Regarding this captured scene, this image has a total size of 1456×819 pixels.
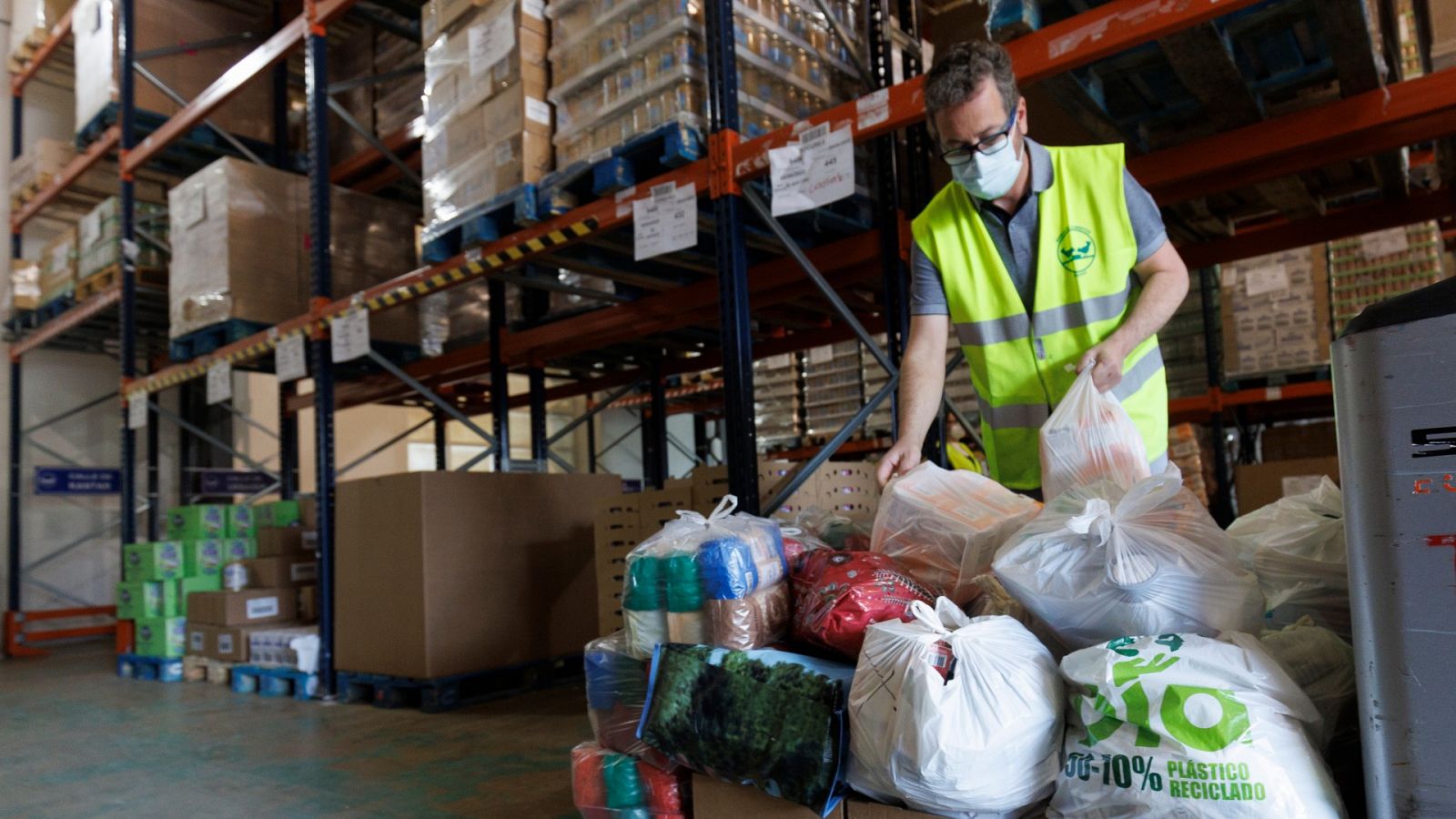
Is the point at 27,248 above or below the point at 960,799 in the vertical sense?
above

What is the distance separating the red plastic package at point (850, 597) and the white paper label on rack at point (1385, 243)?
17.0 ft

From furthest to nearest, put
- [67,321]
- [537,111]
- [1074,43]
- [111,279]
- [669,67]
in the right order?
[67,321] → [111,279] → [537,111] → [669,67] → [1074,43]

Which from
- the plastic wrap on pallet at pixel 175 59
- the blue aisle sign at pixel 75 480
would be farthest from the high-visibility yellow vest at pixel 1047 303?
the blue aisle sign at pixel 75 480

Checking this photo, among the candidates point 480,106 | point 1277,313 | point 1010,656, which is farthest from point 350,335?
point 1277,313

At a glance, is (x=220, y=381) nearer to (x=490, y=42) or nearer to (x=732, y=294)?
(x=490, y=42)

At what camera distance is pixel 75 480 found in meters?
10.1

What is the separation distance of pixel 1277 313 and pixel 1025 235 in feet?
16.4

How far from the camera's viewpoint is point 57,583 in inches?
414

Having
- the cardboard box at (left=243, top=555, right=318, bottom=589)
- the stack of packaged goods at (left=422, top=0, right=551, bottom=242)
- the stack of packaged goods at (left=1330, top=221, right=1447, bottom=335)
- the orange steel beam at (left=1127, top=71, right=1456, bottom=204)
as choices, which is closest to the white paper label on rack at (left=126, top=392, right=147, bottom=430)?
the cardboard box at (left=243, top=555, right=318, bottom=589)

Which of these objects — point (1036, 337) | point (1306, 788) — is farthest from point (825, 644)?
point (1036, 337)

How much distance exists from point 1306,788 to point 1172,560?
36cm

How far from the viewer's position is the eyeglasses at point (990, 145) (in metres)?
2.22

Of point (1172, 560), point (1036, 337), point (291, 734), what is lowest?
point (291, 734)

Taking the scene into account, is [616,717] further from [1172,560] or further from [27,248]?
[27,248]
